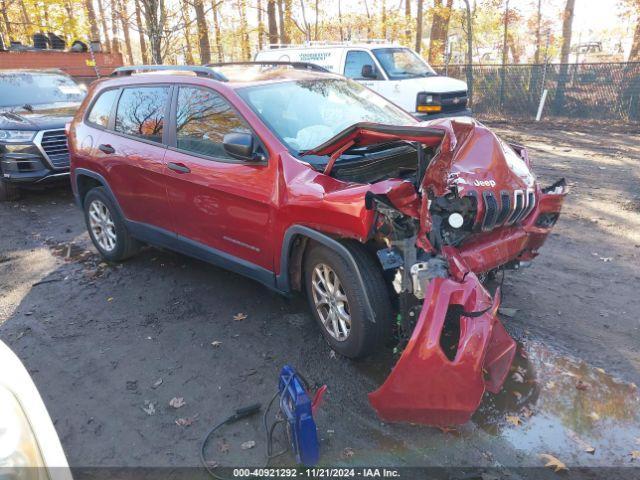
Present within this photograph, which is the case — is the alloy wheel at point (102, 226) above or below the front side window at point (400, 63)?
below

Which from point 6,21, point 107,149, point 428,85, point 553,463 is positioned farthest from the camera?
point 6,21

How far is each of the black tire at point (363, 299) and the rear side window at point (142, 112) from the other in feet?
7.05

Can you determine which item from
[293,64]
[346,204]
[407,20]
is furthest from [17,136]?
[407,20]

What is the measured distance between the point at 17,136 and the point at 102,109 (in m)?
3.34

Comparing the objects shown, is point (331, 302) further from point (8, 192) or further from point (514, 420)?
point (8, 192)

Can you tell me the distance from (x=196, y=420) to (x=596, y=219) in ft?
17.3

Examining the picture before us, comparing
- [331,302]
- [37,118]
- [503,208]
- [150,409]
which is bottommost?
[150,409]

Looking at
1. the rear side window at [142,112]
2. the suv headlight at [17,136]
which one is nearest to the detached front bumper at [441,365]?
the rear side window at [142,112]

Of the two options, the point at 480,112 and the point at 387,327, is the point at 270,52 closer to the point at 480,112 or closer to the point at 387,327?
the point at 480,112

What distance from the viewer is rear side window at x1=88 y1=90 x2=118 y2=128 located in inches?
204

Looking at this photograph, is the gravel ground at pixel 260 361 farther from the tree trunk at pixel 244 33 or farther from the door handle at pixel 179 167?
the tree trunk at pixel 244 33

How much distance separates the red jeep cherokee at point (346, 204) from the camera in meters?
2.84

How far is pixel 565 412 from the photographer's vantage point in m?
3.00

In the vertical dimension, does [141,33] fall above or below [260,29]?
below
